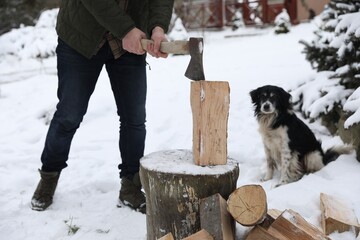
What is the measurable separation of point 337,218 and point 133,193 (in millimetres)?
1492

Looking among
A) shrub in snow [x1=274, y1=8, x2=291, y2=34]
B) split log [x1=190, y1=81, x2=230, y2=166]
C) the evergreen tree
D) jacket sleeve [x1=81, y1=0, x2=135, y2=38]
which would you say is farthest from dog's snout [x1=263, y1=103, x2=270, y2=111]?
shrub in snow [x1=274, y1=8, x2=291, y2=34]

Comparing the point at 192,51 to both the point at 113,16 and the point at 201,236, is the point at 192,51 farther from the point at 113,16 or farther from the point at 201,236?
the point at 201,236

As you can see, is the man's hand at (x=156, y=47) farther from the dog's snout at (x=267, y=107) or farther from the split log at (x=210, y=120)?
the dog's snout at (x=267, y=107)

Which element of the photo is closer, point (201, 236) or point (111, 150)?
point (201, 236)

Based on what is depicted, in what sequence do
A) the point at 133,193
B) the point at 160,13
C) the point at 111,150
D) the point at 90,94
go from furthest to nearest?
the point at 111,150
the point at 133,193
the point at 90,94
the point at 160,13

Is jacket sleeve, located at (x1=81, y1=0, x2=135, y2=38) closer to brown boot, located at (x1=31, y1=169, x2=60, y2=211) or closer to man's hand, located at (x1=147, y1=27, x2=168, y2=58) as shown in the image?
man's hand, located at (x1=147, y1=27, x2=168, y2=58)

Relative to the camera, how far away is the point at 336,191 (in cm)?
289

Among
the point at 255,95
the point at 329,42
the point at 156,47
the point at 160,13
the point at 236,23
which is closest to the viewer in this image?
the point at 156,47

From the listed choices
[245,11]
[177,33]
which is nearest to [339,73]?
[177,33]

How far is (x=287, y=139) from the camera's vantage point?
12.8 ft

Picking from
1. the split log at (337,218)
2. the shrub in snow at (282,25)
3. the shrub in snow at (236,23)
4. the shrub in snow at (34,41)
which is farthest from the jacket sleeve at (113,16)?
the shrub in snow at (236,23)

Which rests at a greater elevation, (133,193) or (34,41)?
(34,41)

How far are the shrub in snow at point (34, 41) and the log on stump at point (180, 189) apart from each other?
1040cm

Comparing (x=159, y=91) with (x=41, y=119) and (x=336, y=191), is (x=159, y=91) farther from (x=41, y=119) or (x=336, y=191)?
(x=336, y=191)
